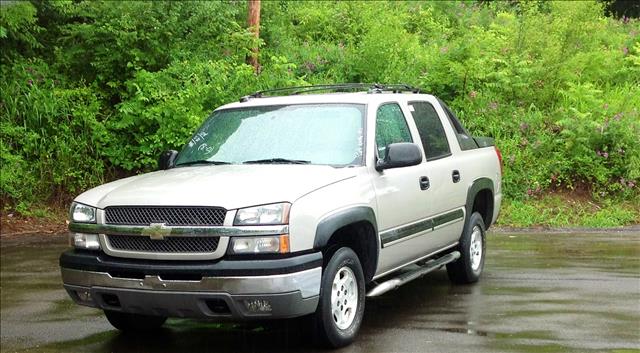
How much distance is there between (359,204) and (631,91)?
35.3ft

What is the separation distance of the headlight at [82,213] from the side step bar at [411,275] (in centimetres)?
207

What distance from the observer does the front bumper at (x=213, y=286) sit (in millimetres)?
4691

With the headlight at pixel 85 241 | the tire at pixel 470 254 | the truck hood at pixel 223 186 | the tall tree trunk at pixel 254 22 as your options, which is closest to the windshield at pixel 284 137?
the truck hood at pixel 223 186

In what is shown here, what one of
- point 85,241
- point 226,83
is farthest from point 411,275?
point 226,83

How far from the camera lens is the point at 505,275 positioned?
26.3 feet

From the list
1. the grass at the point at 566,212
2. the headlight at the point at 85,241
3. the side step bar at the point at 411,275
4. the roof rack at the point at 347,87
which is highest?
the roof rack at the point at 347,87

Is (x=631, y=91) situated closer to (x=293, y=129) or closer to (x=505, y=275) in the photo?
(x=505, y=275)

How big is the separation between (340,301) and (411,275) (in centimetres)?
118

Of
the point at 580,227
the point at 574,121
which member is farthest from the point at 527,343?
the point at 574,121

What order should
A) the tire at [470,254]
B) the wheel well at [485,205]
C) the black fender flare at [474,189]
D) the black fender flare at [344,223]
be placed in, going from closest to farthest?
the black fender flare at [344,223] → the black fender flare at [474,189] → the tire at [470,254] → the wheel well at [485,205]

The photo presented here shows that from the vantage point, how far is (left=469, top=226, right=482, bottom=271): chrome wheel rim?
24.8 feet

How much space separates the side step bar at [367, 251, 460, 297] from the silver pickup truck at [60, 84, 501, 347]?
2 centimetres

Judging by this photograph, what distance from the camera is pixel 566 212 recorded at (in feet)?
38.7

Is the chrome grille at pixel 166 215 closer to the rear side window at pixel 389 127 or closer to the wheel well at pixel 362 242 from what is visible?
the wheel well at pixel 362 242
